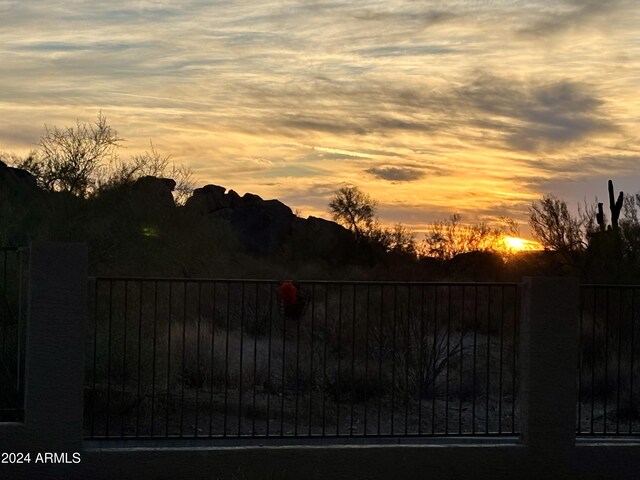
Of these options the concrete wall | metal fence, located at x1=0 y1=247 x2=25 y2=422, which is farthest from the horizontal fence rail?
metal fence, located at x1=0 y1=247 x2=25 y2=422

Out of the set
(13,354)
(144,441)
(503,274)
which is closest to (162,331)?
(13,354)

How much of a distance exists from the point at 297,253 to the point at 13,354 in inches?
1601

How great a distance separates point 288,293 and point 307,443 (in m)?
1.59

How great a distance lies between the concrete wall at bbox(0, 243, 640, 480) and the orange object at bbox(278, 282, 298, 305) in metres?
1.53

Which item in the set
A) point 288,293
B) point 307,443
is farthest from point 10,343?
point 307,443

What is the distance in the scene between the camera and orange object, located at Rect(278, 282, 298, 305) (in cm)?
1099

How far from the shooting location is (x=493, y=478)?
10617mm

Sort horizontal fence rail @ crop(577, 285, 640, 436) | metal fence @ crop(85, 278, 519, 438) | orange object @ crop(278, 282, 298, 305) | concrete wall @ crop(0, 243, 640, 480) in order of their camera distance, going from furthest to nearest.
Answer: horizontal fence rail @ crop(577, 285, 640, 436), metal fence @ crop(85, 278, 519, 438), orange object @ crop(278, 282, 298, 305), concrete wall @ crop(0, 243, 640, 480)

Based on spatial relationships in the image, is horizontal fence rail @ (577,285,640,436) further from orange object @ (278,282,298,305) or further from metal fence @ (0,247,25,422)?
metal fence @ (0,247,25,422)

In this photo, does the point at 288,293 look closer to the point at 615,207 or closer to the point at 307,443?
the point at 307,443

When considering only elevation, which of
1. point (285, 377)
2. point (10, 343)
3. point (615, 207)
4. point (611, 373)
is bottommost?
point (285, 377)

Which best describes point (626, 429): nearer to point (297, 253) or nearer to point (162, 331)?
point (162, 331)

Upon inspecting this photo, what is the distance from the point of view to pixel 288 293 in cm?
1099

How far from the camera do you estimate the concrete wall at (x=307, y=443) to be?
991 cm
